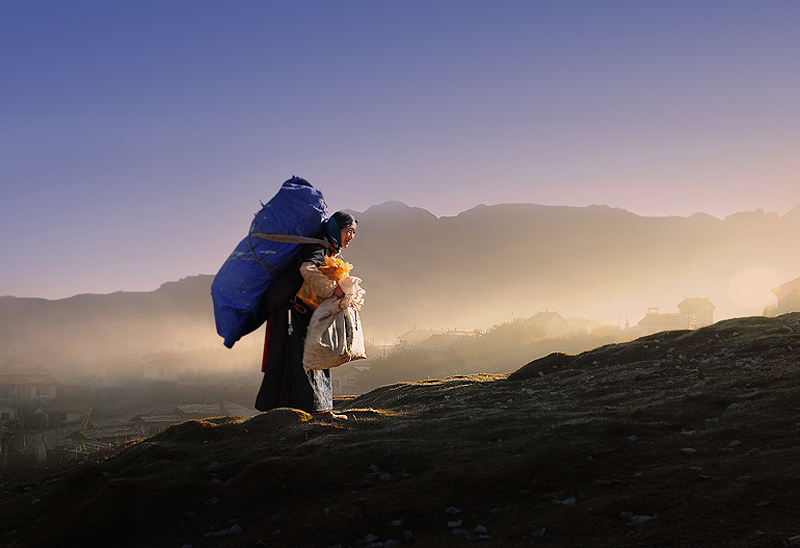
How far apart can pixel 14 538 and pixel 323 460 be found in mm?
2928

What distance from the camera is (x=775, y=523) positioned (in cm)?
369

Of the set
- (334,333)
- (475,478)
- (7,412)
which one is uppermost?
(334,333)

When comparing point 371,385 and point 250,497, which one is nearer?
point 250,497

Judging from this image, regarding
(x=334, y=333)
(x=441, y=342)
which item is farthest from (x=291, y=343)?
(x=441, y=342)

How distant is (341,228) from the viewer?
28.0ft

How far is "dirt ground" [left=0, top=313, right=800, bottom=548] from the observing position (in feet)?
13.2

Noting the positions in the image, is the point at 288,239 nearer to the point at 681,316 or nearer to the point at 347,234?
the point at 347,234

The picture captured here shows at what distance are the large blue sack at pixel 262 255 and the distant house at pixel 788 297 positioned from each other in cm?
4970

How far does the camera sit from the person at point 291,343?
814cm

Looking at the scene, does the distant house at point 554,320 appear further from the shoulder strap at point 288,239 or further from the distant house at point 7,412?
the shoulder strap at point 288,239

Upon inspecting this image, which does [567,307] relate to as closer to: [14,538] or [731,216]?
[731,216]

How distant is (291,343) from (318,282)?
1.03 meters

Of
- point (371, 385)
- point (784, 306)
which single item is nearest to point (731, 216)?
point (784, 306)

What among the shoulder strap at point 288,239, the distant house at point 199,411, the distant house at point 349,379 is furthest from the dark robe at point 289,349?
the distant house at point 349,379
